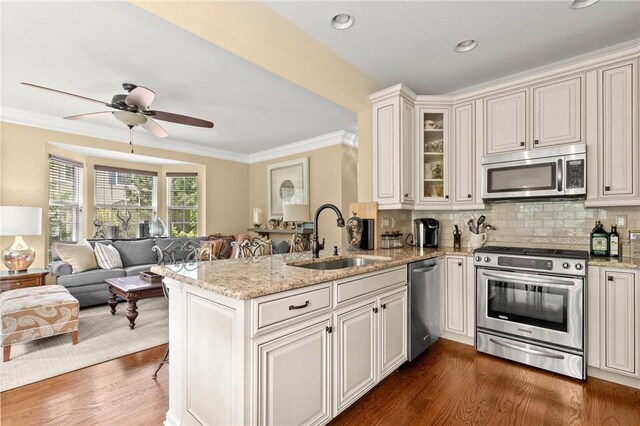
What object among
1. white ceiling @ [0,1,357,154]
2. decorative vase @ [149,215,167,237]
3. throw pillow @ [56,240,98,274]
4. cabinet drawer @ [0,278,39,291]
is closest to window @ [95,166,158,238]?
decorative vase @ [149,215,167,237]

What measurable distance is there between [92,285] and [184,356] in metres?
3.45

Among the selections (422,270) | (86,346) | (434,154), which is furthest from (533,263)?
(86,346)

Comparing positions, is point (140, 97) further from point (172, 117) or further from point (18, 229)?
point (18, 229)

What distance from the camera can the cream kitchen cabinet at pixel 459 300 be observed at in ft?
9.26

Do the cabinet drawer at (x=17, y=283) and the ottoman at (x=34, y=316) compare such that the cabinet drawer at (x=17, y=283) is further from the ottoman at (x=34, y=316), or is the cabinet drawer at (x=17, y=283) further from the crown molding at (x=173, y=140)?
the crown molding at (x=173, y=140)

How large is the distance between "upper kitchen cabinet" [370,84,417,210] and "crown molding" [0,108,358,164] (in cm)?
206

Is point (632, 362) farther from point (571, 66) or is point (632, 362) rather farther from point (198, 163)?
point (198, 163)

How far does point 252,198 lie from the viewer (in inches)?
275

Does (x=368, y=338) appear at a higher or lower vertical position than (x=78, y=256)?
lower

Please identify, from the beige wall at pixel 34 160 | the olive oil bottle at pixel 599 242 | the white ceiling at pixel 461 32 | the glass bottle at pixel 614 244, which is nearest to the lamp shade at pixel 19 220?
the beige wall at pixel 34 160

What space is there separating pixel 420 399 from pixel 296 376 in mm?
1056

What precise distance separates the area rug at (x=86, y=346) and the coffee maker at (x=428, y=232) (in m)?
2.92

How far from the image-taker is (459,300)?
2.88 meters

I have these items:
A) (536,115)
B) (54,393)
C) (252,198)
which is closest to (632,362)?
(536,115)
